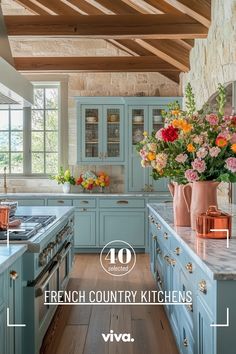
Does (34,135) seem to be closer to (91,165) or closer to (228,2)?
(91,165)

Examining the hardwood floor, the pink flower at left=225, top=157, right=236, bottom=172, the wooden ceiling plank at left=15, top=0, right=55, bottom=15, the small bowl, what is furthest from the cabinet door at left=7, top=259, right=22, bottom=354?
the wooden ceiling plank at left=15, top=0, right=55, bottom=15

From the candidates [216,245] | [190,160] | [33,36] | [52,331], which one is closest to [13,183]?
[33,36]

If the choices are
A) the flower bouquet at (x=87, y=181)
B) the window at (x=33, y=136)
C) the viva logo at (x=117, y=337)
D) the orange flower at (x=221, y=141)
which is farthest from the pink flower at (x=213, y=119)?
the window at (x=33, y=136)

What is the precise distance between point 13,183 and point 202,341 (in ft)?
18.4

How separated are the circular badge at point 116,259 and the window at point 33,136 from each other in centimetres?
160

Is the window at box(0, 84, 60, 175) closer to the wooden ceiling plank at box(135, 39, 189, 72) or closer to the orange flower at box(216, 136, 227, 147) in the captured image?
the wooden ceiling plank at box(135, 39, 189, 72)

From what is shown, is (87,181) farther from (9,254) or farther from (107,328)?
(9,254)

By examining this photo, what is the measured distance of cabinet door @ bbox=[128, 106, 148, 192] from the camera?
21.8ft

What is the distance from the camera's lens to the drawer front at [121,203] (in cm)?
634

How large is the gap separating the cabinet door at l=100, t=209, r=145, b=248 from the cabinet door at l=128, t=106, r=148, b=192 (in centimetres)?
48

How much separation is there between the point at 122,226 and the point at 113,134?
138cm

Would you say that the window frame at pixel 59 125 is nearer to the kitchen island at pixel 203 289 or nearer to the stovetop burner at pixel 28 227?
the stovetop burner at pixel 28 227

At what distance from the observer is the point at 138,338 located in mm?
3250

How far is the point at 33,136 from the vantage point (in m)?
7.16
